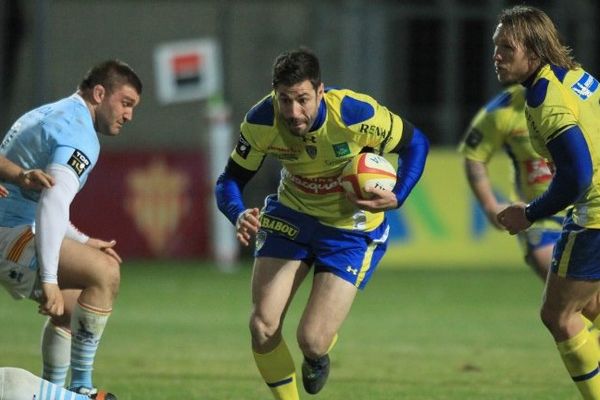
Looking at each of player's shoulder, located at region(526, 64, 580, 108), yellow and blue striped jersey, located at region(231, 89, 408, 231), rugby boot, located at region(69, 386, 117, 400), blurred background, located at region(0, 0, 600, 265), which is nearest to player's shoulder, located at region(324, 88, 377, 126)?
yellow and blue striped jersey, located at region(231, 89, 408, 231)

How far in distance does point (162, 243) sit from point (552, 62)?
591 inches

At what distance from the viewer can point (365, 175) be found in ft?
25.4

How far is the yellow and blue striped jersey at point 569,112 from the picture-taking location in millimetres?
7066

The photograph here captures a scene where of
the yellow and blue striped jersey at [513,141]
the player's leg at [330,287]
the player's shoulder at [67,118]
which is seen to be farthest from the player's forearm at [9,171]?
the yellow and blue striped jersey at [513,141]

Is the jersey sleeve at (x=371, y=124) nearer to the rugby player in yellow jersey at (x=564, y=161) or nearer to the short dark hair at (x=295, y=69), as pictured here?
the short dark hair at (x=295, y=69)

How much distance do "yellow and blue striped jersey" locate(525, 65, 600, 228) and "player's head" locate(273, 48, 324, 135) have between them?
1184mm

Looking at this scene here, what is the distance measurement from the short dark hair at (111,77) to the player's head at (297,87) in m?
0.84

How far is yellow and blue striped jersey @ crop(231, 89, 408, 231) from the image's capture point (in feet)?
25.9

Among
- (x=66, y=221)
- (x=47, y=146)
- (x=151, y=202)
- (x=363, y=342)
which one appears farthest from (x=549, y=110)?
(x=151, y=202)

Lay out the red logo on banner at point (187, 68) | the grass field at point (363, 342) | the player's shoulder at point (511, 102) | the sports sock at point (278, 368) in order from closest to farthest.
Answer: the sports sock at point (278, 368) → the grass field at point (363, 342) → the player's shoulder at point (511, 102) → the red logo on banner at point (187, 68)

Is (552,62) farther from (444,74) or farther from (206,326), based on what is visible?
(444,74)

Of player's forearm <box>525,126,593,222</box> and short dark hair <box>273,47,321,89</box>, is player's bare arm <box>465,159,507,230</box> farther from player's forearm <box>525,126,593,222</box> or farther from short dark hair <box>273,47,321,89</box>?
player's forearm <box>525,126,593,222</box>

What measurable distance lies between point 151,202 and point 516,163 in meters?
12.1

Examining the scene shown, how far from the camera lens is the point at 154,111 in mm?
28094
